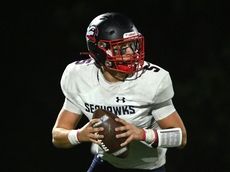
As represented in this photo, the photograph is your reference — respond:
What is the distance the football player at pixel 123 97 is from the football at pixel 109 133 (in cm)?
2

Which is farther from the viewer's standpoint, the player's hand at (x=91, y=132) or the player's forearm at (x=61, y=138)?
the player's forearm at (x=61, y=138)

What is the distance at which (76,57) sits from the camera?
4.22 metres

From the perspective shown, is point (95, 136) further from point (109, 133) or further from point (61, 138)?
point (61, 138)

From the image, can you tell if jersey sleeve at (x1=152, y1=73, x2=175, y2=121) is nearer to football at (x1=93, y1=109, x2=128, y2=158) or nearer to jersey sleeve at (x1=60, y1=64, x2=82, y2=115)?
football at (x1=93, y1=109, x2=128, y2=158)

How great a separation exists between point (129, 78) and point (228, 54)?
5.93 feet

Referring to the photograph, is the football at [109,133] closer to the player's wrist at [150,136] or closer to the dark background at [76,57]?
the player's wrist at [150,136]

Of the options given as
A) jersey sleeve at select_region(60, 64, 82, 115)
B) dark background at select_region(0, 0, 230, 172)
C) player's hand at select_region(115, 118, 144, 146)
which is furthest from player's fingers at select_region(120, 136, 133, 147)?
dark background at select_region(0, 0, 230, 172)

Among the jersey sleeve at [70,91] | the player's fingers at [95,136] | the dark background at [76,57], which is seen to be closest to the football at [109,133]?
the player's fingers at [95,136]

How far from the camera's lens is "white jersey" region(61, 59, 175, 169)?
95.2 inches

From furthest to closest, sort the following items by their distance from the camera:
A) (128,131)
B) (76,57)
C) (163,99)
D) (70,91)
Result: 1. (76,57)
2. (70,91)
3. (163,99)
4. (128,131)

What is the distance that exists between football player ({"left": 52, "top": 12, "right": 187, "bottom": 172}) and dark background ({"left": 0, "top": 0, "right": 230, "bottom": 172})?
1.38m

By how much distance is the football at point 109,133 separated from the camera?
2283 millimetres

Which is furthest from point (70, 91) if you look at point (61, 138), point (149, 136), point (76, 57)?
point (76, 57)

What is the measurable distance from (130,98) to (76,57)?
71.9 inches
